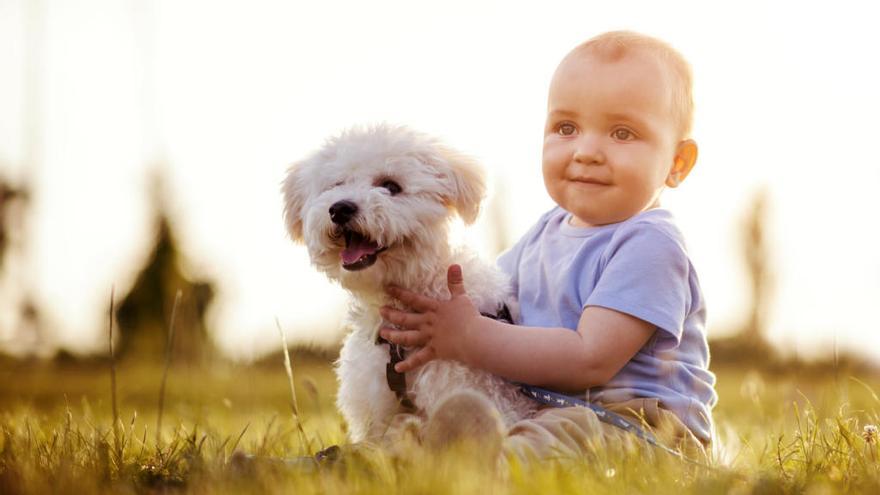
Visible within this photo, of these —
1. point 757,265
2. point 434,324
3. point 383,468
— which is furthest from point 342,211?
point 757,265

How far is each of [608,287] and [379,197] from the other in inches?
34.9

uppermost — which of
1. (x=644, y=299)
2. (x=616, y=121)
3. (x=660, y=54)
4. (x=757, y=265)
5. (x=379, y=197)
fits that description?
(x=660, y=54)

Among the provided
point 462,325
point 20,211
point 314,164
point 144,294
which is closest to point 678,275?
point 462,325

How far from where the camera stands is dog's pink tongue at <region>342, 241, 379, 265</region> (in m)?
3.21

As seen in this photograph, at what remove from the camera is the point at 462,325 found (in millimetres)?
3160

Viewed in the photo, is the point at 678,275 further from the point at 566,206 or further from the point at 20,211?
the point at 20,211

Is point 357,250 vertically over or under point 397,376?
over

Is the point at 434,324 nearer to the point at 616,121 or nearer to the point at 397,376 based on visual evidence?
the point at 397,376

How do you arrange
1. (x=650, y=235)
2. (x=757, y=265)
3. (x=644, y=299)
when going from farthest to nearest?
(x=757, y=265)
(x=650, y=235)
(x=644, y=299)

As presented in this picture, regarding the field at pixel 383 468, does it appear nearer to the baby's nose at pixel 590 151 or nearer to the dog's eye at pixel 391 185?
the dog's eye at pixel 391 185

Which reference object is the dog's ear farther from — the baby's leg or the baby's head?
the baby's leg

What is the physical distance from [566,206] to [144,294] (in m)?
9.79

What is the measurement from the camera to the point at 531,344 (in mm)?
3068

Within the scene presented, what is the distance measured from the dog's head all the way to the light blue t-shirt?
0.45 m
